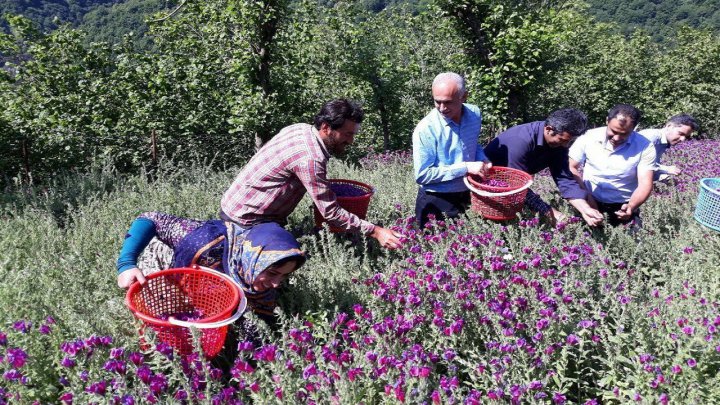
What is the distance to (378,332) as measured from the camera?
6.75 ft

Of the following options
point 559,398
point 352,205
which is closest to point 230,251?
point 352,205

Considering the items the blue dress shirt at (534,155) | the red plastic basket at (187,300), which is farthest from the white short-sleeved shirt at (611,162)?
the red plastic basket at (187,300)

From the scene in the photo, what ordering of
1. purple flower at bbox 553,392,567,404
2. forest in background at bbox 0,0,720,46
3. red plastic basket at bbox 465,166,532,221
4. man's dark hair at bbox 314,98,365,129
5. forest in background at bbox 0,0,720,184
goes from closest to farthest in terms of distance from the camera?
purple flower at bbox 553,392,567,404 < man's dark hair at bbox 314,98,365,129 < red plastic basket at bbox 465,166,532,221 < forest in background at bbox 0,0,720,184 < forest in background at bbox 0,0,720,46

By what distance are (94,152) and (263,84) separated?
226 centimetres

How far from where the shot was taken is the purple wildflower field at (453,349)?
1.77m

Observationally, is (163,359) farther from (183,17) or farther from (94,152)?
(183,17)

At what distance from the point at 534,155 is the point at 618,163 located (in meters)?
0.53

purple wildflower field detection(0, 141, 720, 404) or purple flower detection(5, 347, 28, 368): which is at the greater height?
purple flower detection(5, 347, 28, 368)

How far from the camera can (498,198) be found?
3.01 meters

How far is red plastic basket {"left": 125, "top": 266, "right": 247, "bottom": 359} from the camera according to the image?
6.65 feet

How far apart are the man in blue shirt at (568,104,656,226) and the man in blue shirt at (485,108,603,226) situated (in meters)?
0.10

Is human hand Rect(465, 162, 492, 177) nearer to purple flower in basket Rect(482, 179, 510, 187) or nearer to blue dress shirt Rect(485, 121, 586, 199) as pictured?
purple flower in basket Rect(482, 179, 510, 187)

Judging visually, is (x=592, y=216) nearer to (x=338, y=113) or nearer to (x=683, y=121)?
(x=683, y=121)

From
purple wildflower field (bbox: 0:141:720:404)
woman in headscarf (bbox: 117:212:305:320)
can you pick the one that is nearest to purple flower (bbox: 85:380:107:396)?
purple wildflower field (bbox: 0:141:720:404)
